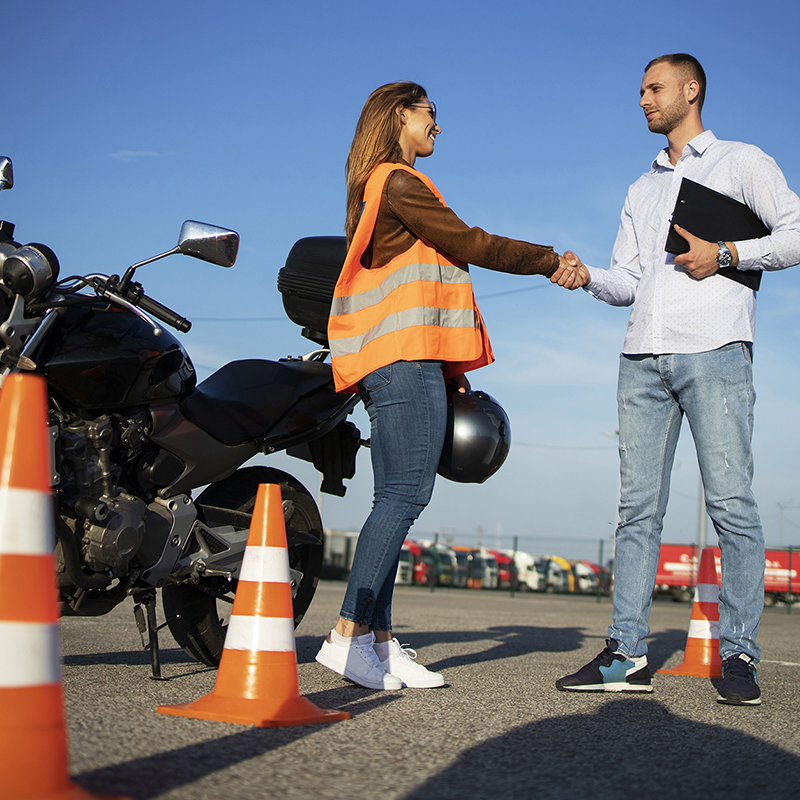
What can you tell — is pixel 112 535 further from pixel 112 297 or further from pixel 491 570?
pixel 491 570

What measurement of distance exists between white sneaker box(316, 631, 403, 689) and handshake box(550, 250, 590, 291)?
1.59m

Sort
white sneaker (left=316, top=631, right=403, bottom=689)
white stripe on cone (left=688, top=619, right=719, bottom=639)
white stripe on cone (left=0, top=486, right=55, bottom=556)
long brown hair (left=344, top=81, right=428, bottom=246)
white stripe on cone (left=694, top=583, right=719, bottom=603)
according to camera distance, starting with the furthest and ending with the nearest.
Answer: white stripe on cone (left=694, top=583, right=719, bottom=603)
white stripe on cone (left=688, top=619, right=719, bottom=639)
long brown hair (left=344, top=81, right=428, bottom=246)
white sneaker (left=316, top=631, right=403, bottom=689)
white stripe on cone (left=0, top=486, right=55, bottom=556)

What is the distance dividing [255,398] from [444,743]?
6.11ft

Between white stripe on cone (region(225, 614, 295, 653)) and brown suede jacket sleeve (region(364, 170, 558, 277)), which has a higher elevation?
brown suede jacket sleeve (region(364, 170, 558, 277))

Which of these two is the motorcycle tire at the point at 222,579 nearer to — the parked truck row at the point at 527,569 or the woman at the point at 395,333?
the woman at the point at 395,333

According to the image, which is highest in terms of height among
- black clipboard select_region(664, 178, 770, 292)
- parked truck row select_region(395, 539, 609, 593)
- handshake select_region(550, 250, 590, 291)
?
black clipboard select_region(664, 178, 770, 292)

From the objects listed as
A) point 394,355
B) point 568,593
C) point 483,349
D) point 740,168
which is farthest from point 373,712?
point 568,593

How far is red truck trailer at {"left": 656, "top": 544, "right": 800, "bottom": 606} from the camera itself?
2411 cm

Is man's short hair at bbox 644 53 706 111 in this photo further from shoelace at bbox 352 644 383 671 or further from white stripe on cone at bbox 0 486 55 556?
white stripe on cone at bbox 0 486 55 556

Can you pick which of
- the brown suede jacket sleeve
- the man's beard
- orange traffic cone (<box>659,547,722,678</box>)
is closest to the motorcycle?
the brown suede jacket sleeve

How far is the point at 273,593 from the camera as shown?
2.44 meters

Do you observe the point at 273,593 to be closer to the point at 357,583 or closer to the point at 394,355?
the point at 357,583

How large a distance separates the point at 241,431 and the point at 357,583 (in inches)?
33.9

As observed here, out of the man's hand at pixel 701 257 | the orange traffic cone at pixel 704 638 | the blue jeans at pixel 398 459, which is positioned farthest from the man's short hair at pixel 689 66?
the orange traffic cone at pixel 704 638
